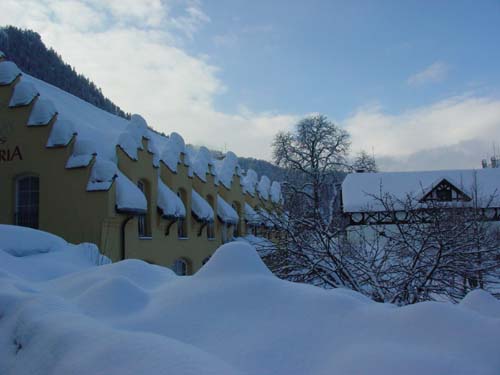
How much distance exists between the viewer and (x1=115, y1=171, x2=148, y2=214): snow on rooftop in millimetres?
13469

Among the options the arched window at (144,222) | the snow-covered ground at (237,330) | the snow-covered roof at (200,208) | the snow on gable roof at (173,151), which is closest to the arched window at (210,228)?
the snow-covered roof at (200,208)

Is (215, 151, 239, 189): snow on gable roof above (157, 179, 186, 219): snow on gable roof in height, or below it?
above

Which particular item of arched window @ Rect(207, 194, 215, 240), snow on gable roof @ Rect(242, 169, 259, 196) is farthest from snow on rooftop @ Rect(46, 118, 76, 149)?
snow on gable roof @ Rect(242, 169, 259, 196)

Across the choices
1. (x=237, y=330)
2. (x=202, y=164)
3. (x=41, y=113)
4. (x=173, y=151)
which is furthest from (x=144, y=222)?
(x=237, y=330)

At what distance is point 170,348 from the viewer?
87.5 inches

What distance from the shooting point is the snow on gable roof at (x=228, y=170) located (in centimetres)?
2514

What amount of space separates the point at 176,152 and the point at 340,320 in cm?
1713

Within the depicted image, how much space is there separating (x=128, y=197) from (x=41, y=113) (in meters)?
3.58

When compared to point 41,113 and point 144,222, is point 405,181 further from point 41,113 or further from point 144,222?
point 41,113

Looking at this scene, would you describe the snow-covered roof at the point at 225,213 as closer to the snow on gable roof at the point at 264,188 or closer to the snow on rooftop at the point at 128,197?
the snow on gable roof at the point at 264,188

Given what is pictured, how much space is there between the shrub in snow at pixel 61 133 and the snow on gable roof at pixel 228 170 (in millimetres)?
11679

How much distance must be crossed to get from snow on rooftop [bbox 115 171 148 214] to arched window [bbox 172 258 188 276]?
5551 millimetres

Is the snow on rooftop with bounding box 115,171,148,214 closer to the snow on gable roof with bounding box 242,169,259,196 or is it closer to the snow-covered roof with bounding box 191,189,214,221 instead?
the snow-covered roof with bounding box 191,189,214,221

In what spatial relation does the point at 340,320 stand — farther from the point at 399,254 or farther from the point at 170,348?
the point at 399,254
